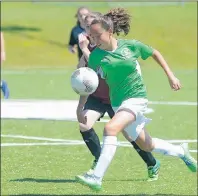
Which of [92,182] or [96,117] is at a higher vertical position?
[92,182]

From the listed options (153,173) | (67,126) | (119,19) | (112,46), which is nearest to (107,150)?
(112,46)

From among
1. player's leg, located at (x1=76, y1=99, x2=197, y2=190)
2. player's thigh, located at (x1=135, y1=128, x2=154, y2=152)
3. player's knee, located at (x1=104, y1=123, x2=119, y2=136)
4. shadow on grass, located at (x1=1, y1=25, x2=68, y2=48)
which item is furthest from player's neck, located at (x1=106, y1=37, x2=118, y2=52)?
shadow on grass, located at (x1=1, y1=25, x2=68, y2=48)

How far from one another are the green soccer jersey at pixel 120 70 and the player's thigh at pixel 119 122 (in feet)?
0.87

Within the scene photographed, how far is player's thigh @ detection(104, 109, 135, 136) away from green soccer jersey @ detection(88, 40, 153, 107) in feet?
0.87

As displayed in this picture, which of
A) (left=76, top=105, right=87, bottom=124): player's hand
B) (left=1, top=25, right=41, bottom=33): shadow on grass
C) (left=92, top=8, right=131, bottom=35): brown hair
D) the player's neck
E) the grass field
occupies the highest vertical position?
(left=92, top=8, right=131, bottom=35): brown hair

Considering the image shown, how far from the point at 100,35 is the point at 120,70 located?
45cm

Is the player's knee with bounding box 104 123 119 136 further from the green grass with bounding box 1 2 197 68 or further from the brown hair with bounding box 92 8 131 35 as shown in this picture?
the green grass with bounding box 1 2 197 68

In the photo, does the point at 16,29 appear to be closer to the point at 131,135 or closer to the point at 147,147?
the point at 147,147

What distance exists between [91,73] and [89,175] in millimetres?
1178

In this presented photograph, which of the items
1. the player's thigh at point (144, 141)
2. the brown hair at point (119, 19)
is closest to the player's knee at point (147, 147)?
the player's thigh at point (144, 141)

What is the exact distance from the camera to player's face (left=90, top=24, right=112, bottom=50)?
8.68 metres

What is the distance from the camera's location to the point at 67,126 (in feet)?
50.9

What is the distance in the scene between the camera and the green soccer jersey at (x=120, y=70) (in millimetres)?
8852

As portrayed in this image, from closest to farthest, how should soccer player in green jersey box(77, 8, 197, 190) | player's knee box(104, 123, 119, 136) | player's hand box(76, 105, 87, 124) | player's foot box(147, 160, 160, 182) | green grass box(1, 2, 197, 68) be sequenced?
player's knee box(104, 123, 119, 136)
soccer player in green jersey box(77, 8, 197, 190)
player's hand box(76, 105, 87, 124)
player's foot box(147, 160, 160, 182)
green grass box(1, 2, 197, 68)
